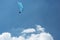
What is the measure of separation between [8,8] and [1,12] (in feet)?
0.40

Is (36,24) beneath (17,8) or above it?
beneath

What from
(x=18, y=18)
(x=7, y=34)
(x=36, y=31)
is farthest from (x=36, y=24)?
(x=7, y=34)

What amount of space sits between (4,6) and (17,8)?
20cm

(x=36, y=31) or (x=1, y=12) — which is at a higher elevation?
(x=1, y=12)

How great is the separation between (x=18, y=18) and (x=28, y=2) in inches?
11.4

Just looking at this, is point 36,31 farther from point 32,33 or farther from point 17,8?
point 17,8

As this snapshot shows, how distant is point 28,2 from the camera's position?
2.88 meters

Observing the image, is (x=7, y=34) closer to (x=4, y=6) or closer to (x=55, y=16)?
(x=4, y=6)

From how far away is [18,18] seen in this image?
2.87m

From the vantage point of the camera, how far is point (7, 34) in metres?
2.81

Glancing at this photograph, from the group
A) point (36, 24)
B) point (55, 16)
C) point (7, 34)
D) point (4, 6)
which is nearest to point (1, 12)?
point (4, 6)


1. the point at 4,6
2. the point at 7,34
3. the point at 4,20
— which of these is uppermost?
the point at 4,6

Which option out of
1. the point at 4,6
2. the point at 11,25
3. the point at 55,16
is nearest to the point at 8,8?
the point at 4,6

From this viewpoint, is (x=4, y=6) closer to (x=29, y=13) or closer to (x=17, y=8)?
(x=17, y=8)
